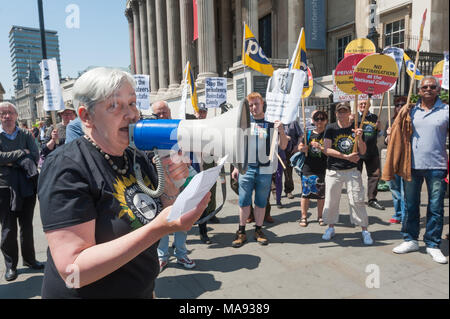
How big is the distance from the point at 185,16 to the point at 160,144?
19823 mm

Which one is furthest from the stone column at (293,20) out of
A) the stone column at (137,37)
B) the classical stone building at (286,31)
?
the stone column at (137,37)

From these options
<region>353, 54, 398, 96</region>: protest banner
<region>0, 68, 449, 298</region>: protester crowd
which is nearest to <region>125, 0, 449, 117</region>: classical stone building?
<region>353, 54, 398, 96</region>: protest banner

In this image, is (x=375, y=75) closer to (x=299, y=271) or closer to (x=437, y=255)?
(x=437, y=255)

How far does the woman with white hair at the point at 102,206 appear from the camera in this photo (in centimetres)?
102

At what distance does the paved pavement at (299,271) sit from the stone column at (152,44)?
2443cm

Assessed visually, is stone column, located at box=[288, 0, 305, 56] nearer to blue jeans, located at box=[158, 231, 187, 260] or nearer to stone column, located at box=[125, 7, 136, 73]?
blue jeans, located at box=[158, 231, 187, 260]

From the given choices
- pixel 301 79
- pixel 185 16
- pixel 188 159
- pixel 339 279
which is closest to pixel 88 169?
pixel 188 159

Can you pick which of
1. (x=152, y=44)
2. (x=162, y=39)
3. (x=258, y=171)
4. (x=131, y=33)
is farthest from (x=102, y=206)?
(x=131, y=33)

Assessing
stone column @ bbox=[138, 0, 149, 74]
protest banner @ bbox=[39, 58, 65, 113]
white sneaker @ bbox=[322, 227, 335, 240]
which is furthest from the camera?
stone column @ bbox=[138, 0, 149, 74]

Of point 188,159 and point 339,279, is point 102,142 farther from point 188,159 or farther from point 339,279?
point 339,279

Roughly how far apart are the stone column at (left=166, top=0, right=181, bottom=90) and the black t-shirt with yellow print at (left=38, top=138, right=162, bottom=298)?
21073 millimetres

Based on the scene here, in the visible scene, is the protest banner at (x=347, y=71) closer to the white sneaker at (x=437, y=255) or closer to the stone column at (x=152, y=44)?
the white sneaker at (x=437, y=255)

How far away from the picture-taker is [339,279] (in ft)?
10.2

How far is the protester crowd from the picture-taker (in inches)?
40.9
